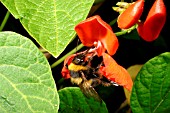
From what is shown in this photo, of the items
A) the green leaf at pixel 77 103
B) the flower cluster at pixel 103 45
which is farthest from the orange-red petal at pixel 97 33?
the green leaf at pixel 77 103

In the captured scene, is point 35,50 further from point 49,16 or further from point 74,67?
point 74,67

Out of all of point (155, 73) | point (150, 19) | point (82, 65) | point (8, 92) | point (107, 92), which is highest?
point (8, 92)

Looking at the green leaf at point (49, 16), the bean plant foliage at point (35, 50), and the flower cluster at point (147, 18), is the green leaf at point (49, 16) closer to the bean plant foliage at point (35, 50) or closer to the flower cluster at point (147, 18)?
the bean plant foliage at point (35, 50)

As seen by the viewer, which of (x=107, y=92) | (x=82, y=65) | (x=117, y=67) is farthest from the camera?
(x=107, y=92)

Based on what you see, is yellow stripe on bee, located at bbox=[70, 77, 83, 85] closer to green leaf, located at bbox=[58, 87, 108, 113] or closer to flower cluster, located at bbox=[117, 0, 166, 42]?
green leaf, located at bbox=[58, 87, 108, 113]

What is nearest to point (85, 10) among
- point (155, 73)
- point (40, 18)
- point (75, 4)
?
point (75, 4)

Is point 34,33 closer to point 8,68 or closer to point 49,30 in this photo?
point 49,30
